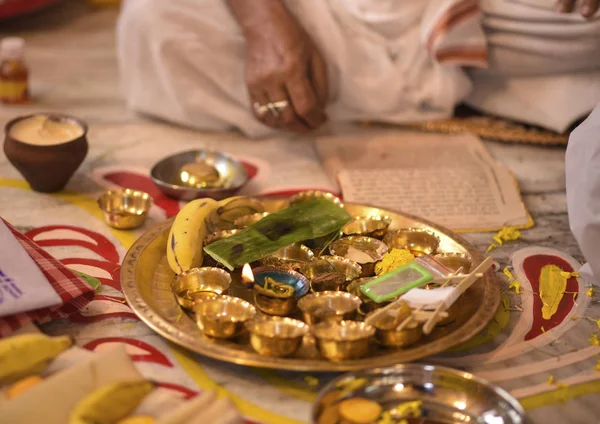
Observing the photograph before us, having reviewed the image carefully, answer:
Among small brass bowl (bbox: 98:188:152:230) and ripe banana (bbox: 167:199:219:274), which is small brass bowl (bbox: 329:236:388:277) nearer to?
ripe banana (bbox: 167:199:219:274)

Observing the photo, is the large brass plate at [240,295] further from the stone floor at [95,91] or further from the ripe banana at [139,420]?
the stone floor at [95,91]

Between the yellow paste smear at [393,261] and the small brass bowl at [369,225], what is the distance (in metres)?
0.08

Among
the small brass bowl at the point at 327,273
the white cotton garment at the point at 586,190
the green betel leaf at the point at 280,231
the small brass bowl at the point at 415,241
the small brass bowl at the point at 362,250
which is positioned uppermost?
the white cotton garment at the point at 586,190

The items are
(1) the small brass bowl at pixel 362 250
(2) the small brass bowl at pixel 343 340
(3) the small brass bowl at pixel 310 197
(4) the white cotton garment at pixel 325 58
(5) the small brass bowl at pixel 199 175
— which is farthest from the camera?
(4) the white cotton garment at pixel 325 58

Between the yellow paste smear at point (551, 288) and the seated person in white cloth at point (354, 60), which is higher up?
the seated person in white cloth at point (354, 60)

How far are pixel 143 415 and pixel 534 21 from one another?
118cm

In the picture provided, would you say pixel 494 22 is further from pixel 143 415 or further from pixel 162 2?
pixel 143 415

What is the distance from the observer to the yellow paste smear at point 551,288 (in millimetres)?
1055

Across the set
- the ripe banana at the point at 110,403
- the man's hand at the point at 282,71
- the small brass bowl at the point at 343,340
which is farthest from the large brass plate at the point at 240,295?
the man's hand at the point at 282,71

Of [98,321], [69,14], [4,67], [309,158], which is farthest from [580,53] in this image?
[69,14]

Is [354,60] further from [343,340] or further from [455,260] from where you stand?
[343,340]

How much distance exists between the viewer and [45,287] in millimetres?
902

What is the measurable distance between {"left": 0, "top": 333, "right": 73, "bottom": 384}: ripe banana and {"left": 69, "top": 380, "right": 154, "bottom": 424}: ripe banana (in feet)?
0.31

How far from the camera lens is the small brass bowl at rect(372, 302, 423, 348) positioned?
86 centimetres
